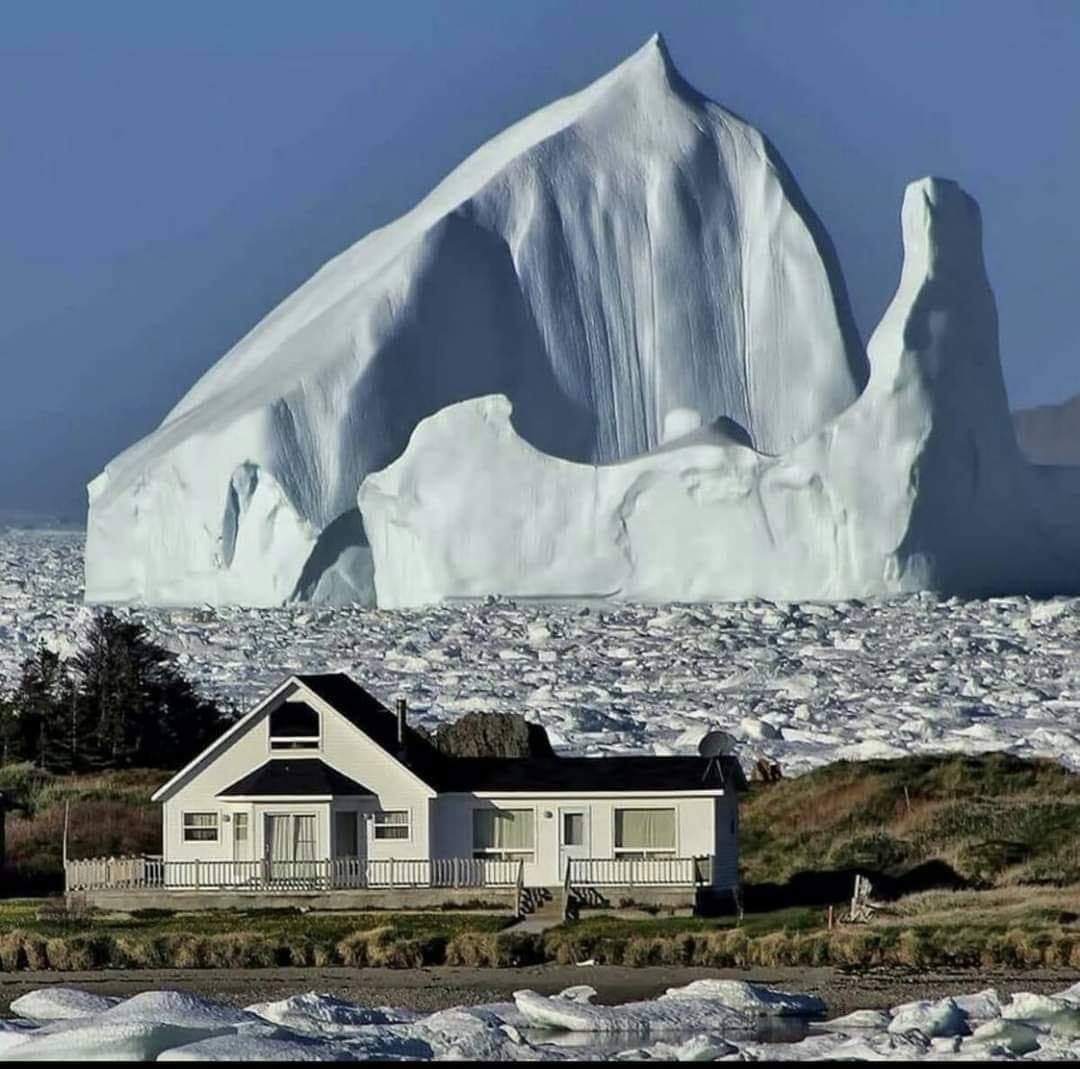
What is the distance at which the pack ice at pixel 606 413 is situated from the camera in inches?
1741

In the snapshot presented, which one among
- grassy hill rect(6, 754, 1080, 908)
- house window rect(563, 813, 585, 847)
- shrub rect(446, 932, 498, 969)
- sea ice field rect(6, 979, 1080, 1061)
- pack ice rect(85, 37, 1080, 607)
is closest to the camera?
sea ice field rect(6, 979, 1080, 1061)

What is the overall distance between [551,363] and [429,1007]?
123 feet

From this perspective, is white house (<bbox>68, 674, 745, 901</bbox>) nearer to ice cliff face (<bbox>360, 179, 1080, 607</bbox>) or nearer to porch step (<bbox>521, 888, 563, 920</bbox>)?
porch step (<bbox>521, 888, 563, 920</bbox>)

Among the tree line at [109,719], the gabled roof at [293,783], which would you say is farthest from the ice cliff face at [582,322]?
the gabled roof at [293,783]

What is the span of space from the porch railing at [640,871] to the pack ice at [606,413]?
23.9 meters

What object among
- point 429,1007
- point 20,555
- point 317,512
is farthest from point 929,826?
point 20,555

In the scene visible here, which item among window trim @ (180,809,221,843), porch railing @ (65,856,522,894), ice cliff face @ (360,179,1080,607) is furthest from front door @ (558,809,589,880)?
ice cliff face @ (360,179,1080,607)

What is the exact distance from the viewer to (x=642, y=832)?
779 inches

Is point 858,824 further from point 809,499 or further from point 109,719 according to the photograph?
point 809,499

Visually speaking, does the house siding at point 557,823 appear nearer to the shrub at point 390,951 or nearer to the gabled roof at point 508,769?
the gabled roof at point 508,769

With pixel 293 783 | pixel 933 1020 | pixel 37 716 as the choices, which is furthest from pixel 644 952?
pixel 37 716

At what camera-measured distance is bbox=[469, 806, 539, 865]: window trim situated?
782 inches

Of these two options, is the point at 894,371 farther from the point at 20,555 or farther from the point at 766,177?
the point at 20,555

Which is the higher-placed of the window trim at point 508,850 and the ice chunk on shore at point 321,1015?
the window trim at point 508,850
